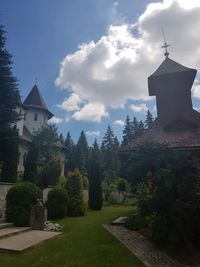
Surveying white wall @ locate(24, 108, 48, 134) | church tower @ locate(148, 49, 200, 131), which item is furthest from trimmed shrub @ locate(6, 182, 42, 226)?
white wall @ locate(24, 108, 48, 134)

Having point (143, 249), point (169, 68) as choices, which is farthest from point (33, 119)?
point (143, 249)

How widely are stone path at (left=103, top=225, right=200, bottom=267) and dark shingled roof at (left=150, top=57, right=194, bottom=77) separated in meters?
13.3

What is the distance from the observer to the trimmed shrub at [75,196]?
611 inches

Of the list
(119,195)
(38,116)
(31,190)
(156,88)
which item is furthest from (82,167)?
(31,190)

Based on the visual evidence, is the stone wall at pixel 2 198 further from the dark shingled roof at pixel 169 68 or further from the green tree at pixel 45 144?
the dark shingled roof at pixel 169 68

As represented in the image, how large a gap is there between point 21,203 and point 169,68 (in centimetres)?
1468

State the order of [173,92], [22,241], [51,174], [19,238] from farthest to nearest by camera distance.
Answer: [51,174] < [173,92] < [19,238] < [22,241]

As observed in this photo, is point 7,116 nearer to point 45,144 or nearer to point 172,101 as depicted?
point 45,144

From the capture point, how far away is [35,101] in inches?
1441

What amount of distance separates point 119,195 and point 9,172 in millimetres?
14374

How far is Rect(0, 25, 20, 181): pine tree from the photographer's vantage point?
1588cm

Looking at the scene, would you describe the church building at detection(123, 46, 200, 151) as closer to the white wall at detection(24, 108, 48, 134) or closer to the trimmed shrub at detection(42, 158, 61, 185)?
the trimmed shrub at detection(42, 158, 61, 185)

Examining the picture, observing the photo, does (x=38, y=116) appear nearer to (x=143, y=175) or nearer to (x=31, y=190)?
(x=31, y=190)

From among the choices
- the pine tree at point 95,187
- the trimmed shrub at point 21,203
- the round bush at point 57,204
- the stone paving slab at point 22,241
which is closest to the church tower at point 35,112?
the pine tree at point 95,187
